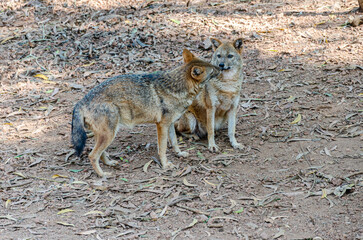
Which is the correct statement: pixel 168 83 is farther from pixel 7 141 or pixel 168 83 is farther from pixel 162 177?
pixel 7 141

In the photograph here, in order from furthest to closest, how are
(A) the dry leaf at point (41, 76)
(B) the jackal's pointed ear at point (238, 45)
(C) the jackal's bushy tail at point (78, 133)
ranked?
(A) the dry leaf at point (41, 76) < (B) the jackal's pointed ear at point (238, 45) < (C) the jackal's bushy tail at point (78, 133)

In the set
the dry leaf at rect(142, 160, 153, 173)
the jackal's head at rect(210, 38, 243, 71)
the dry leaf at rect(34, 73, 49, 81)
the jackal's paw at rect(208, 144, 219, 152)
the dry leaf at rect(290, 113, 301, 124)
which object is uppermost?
the jackal's head at rect(210, 38, 243, 71)

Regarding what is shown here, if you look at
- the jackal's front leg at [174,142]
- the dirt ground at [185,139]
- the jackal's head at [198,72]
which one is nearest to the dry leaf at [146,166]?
the dirt ground at [185,139]

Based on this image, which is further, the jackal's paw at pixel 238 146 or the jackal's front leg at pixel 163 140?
the jackal's paw at pixel 238 146

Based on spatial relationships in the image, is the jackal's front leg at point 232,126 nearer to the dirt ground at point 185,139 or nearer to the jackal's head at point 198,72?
the dirt ground at point 185,139

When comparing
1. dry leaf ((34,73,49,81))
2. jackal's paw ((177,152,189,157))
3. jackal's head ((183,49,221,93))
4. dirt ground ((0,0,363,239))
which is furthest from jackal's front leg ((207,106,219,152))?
dry leaf ((34,73,49,81))

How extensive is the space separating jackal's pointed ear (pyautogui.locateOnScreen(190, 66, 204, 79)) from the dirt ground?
63.8 inches

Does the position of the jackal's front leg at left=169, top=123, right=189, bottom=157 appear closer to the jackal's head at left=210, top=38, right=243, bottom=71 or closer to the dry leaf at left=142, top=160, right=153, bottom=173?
the dry leaf at left=142, top=160, right=153, bottom=173

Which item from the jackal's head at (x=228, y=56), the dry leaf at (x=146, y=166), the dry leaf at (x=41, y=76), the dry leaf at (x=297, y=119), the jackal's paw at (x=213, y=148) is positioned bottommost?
the jackal's paw at (x=213, y=148)

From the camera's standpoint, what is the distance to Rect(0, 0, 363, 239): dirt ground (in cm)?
608

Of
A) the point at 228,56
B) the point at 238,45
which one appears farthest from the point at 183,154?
the point at 238,45

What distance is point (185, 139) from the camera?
9023 millimetres

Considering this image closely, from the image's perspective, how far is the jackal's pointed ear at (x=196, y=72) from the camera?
7445 mm

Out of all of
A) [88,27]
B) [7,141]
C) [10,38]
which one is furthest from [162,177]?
[10,38]
